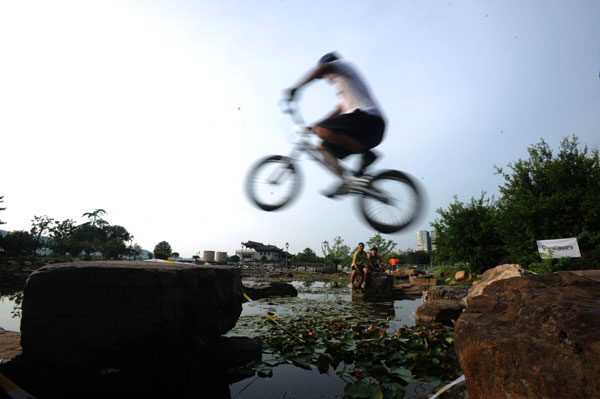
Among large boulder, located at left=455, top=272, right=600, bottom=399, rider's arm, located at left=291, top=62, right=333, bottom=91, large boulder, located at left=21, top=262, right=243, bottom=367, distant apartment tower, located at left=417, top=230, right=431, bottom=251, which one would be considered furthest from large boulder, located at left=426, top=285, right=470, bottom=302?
large boulder, located at left=21, top=262, right=243, bottom=367

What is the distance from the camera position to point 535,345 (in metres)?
1.55

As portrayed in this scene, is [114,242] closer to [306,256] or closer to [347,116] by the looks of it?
[306,256]

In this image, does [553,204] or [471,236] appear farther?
[471,236]

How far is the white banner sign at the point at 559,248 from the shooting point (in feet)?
34.8

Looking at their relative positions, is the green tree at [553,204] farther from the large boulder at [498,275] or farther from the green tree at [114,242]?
the green tree at [114,242]

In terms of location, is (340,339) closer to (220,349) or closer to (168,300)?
(220,349)

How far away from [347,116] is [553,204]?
1446 cm

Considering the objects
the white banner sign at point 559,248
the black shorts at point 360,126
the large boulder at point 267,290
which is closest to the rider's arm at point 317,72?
the black shorts at point 360,126

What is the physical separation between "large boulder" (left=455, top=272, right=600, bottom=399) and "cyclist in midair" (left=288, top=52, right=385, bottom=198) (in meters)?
2.07

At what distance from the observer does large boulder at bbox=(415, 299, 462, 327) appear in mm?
5094

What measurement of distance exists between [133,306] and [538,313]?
307cm

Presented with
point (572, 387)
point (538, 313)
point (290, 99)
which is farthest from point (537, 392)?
point (290, 99)

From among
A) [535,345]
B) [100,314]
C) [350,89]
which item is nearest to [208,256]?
[100,314]

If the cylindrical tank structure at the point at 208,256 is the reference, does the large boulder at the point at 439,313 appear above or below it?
below
